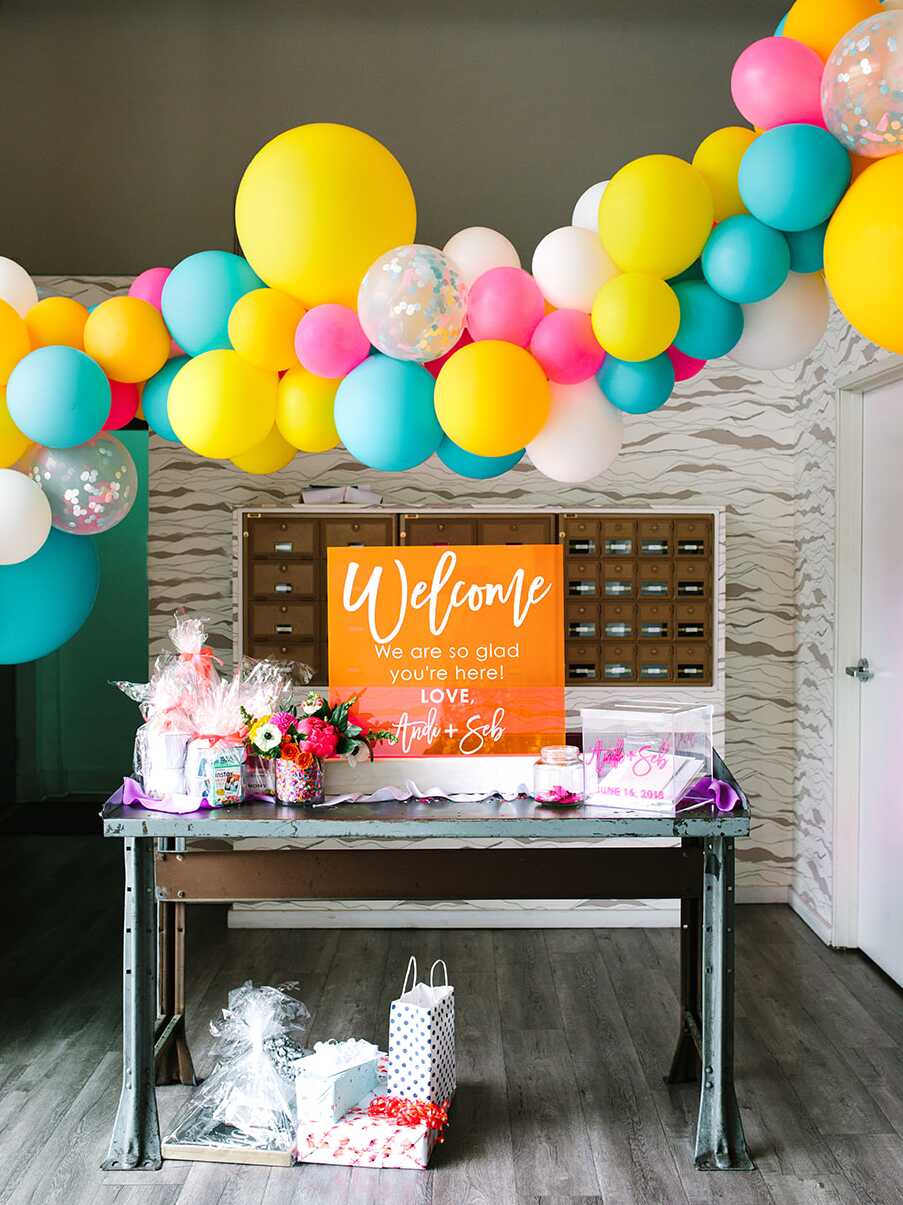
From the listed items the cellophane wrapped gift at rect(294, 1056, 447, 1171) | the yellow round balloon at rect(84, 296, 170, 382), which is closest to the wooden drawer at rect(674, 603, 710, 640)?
the cellophane wrapped gift at rect(294, 1056, 447, 1171)

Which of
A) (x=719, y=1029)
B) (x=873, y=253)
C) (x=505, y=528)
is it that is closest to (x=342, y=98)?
(x=505, y=528)

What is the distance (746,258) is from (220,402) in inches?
40.6

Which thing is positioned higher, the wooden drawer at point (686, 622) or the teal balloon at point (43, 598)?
the teal balloon at point (43, 598)

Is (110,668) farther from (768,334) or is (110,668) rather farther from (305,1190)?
(768,334)

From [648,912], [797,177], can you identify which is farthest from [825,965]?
[797,177]

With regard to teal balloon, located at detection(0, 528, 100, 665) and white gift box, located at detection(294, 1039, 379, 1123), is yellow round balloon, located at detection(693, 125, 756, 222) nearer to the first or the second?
teal balloon, located at detection(0, 528, 100, 665)

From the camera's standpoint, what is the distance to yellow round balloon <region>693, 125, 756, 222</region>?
209cm

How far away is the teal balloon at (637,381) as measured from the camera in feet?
7.16

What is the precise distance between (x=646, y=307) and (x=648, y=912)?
2958 mm

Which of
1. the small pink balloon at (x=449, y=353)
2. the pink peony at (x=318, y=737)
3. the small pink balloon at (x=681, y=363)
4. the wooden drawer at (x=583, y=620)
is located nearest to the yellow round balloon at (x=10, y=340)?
the small pink balloon at (x=449, y=353)

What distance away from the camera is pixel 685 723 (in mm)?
2611

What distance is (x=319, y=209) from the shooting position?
6.93 ft

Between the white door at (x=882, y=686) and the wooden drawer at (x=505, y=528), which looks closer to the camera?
the white door at (x=882, y=686)

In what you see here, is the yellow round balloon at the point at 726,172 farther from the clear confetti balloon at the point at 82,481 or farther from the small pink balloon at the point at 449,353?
the clear confetti balloon at the point at 82,481
